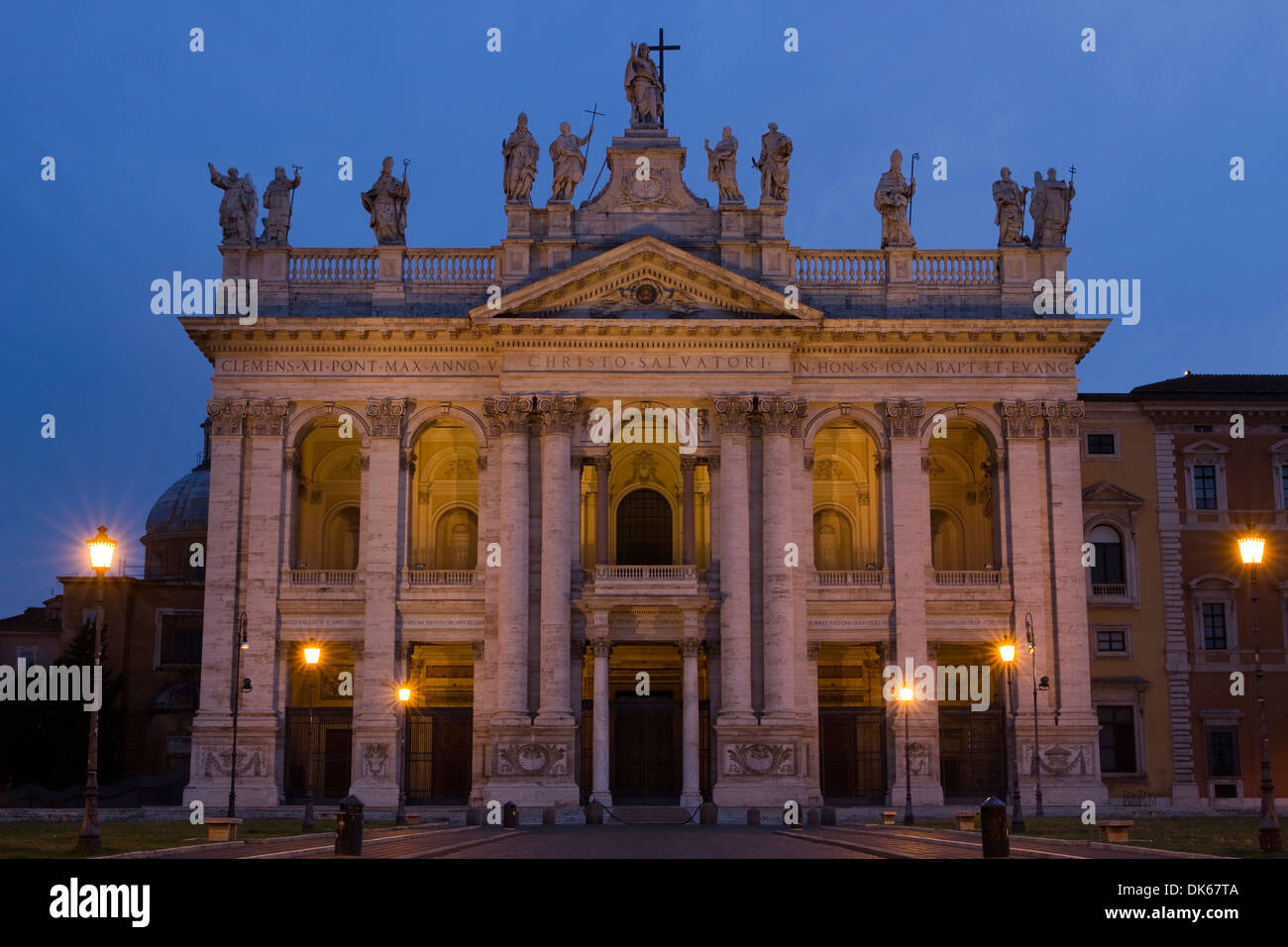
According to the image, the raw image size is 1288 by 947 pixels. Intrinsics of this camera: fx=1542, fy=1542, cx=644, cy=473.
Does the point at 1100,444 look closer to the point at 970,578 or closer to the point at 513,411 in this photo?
the point at 970,578

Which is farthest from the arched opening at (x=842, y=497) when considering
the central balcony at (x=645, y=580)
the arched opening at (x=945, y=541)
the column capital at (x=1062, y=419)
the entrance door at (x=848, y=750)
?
the central balcony at (x=645, y=580)

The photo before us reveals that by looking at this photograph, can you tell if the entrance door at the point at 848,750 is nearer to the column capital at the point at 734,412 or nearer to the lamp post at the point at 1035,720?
the lamp post at the point at 1035,720

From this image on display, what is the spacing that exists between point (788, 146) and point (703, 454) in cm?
1141

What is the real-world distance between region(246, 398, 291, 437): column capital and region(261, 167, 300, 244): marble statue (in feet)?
19.5

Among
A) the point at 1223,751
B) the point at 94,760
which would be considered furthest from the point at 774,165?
the point at 94,760

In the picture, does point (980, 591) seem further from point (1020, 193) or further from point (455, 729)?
point (455, 729)

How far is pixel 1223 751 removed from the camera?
56.8m

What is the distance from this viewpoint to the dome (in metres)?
79.9

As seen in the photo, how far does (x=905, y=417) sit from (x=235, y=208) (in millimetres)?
24477

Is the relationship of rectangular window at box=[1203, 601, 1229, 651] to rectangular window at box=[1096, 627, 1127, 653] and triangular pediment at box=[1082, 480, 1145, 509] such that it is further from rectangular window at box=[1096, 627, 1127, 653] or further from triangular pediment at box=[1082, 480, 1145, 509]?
triangular pediment at box=[1082, 480, 1145, 509]

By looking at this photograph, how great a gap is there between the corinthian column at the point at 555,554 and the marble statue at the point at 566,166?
7604 millimetres

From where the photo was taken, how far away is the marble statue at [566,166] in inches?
2110
